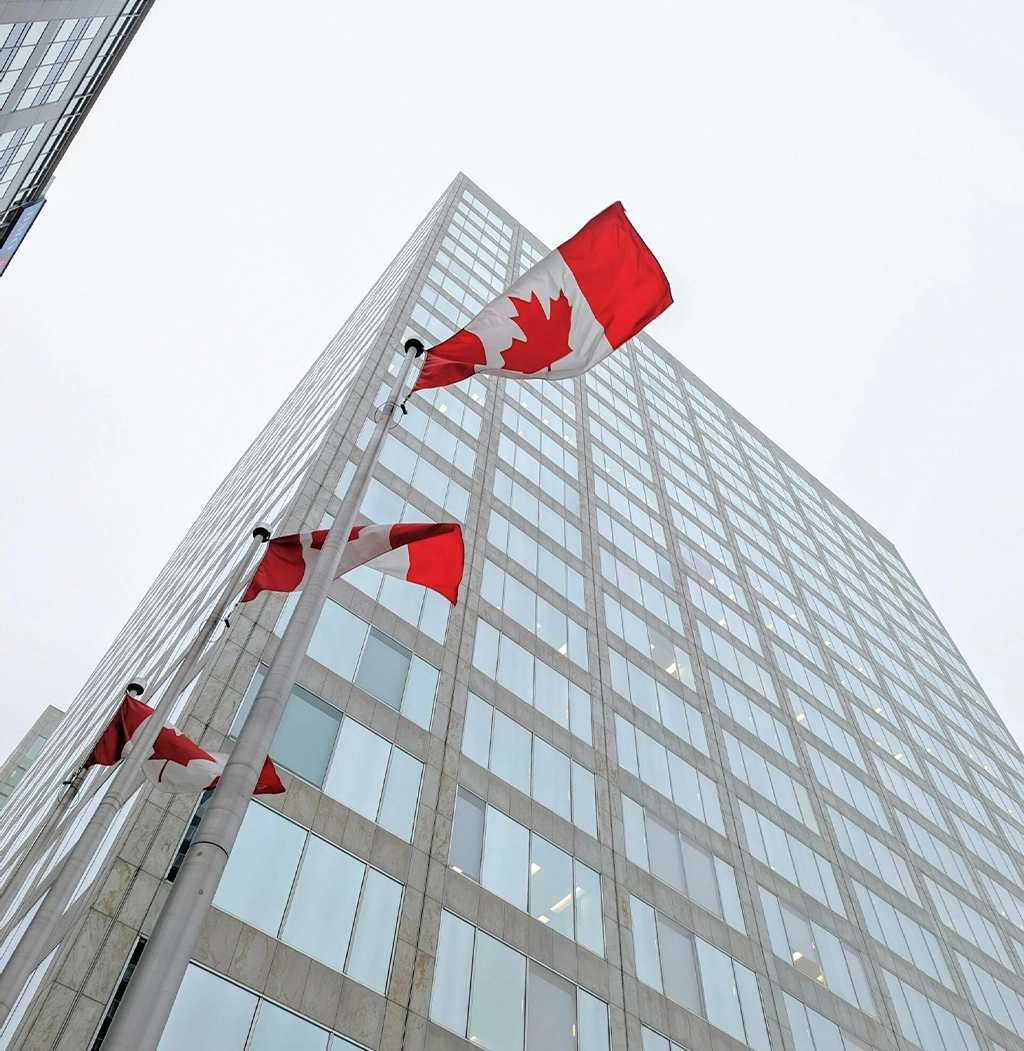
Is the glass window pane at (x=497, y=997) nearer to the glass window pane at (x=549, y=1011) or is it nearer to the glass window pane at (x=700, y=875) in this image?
the glass window pane at (x=549, y=1011)

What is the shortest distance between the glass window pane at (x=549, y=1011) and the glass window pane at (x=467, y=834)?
2685 millimetres

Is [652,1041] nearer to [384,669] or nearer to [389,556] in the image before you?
[384,669]

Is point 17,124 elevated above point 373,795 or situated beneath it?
elevated above

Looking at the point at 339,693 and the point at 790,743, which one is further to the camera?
the point at 790,743

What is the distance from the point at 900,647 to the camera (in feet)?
220

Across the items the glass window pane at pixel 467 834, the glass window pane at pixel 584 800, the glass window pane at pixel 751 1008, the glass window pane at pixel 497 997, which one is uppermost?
the glass window pane at pixel 584 800

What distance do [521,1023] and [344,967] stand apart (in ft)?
15.6

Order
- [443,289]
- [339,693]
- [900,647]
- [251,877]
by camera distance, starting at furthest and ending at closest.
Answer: [900,647] < [443,289] < [339,693] < [251,877]

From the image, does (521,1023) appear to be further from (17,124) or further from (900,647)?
(900,647)

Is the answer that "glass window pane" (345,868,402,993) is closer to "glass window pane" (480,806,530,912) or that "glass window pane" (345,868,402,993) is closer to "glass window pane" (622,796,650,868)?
"glass window pane" (480,806,530,912)

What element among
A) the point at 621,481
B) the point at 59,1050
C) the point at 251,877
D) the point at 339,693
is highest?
the point at 621,481

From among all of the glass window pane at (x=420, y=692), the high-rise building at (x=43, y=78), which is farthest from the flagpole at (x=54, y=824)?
the high-rise building at (x=43, y=78)

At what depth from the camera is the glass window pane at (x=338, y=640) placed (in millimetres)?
23427

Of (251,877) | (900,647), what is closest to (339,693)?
(251,877)
